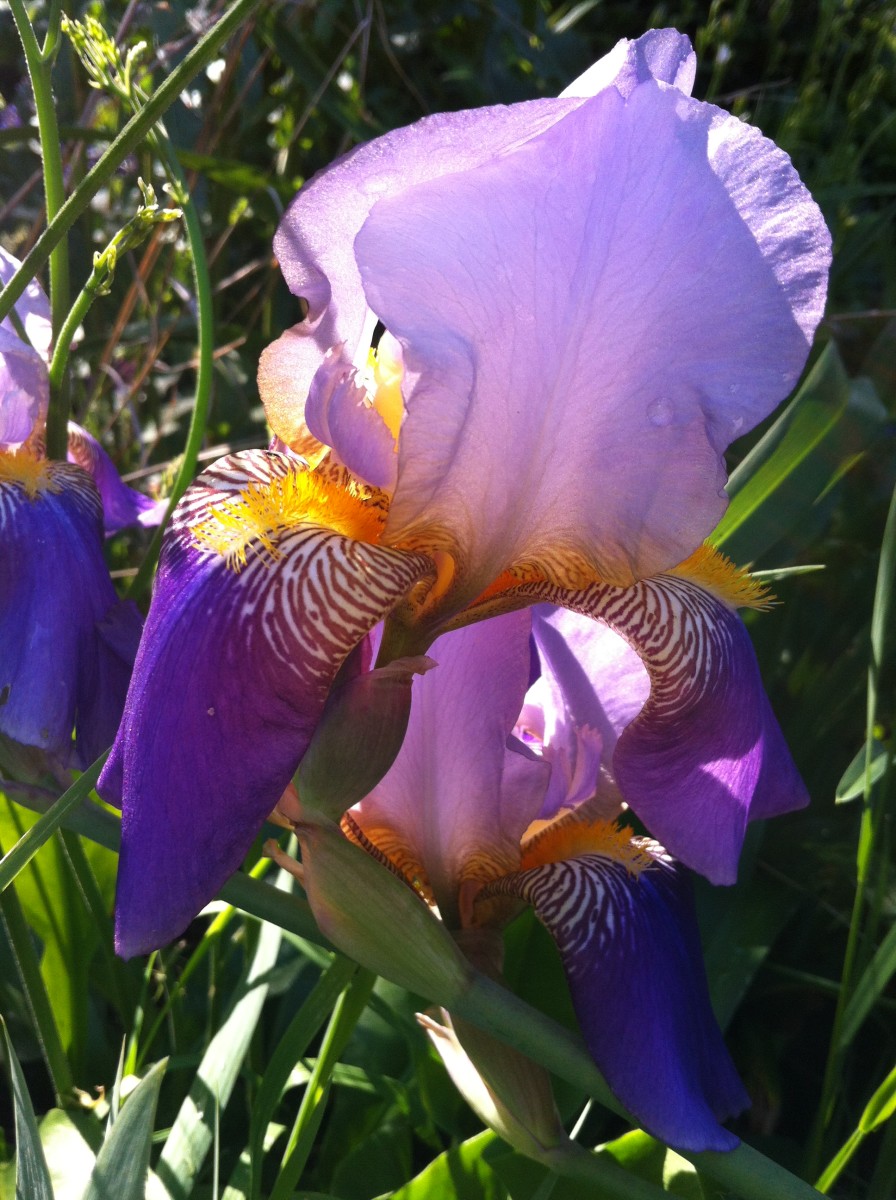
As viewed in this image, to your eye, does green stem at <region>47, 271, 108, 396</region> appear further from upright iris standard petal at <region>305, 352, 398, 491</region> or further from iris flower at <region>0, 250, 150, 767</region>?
upright iris standard petal at <region>305, 352, 398, 491</region>

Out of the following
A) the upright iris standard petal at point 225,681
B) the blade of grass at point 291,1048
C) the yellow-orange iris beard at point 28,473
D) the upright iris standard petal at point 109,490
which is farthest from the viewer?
the upright iris standard petal at point 109,490

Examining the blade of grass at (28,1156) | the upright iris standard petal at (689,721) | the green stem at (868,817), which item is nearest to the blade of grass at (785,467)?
the green stem at (868,817)

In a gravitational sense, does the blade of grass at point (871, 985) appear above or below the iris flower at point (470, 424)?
below

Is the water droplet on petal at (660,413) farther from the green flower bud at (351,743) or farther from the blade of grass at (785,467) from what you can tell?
the blade of grass at (785,467)

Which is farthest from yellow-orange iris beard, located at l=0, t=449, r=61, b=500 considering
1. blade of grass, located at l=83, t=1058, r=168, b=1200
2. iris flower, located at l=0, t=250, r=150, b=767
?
blade of grass, located at l=83, t=1058, r=168, b=1200

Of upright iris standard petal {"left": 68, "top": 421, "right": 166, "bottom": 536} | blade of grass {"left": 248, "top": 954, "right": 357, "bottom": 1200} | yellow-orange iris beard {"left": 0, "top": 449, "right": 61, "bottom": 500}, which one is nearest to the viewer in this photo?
blade of grass {"left": 248, "top": 954, "right": 357, "bottom": 1200}

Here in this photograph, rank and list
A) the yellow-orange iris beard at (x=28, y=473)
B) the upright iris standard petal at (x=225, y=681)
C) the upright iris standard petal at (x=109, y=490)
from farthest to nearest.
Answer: the upright iris standard petal at (x=109, y=490) < the yellow-orange iris beard at (x=28, y=473) < the upright iris standard petal at (x=225, y=681)
